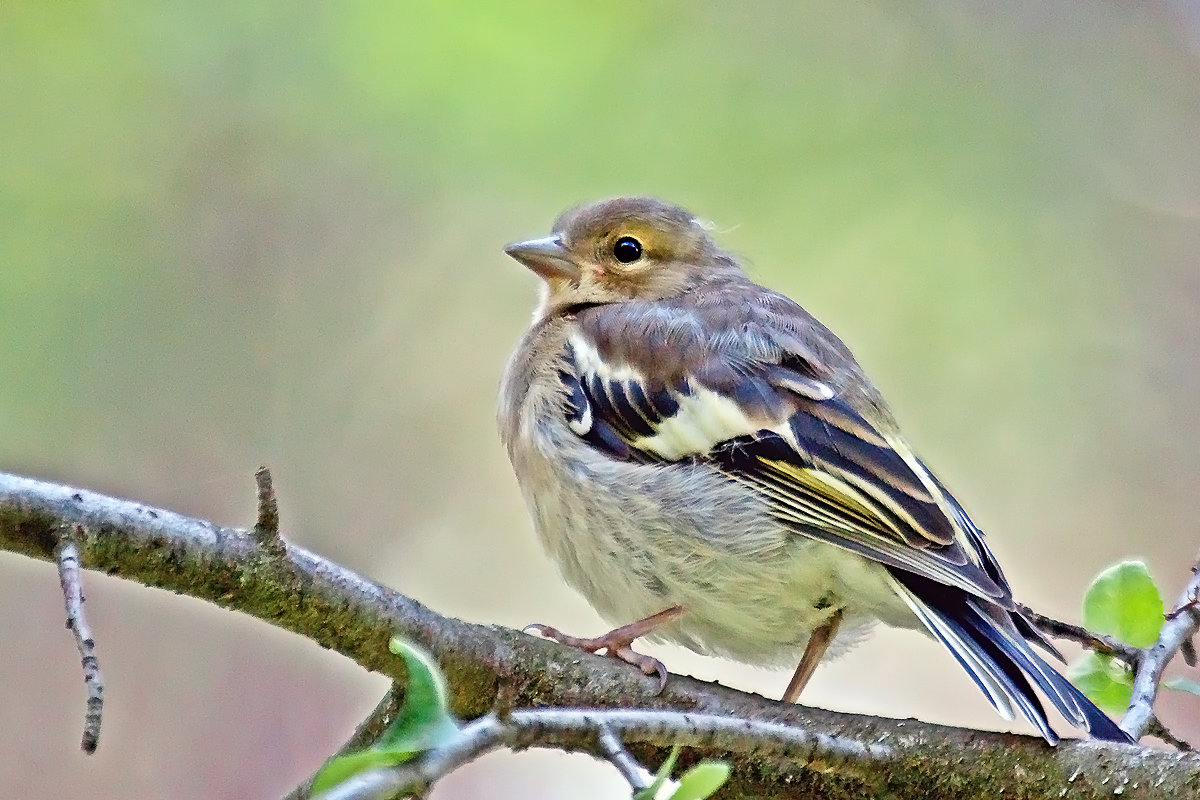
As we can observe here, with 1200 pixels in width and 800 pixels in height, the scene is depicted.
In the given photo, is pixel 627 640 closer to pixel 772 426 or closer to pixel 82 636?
pixel 772 426

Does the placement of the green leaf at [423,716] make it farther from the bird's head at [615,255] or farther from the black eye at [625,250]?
the black eye at [625,250]

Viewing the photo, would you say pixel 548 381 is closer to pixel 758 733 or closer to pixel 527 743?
pixel 758 733

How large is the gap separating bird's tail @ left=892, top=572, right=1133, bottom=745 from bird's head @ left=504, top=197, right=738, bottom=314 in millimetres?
1786

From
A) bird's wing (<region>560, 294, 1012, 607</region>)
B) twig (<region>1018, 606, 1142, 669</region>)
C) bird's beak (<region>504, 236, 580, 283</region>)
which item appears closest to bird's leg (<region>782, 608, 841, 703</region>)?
bird's wing (<region>560, 294, 1012, 607</region>)

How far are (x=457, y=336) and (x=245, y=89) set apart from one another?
5.24 ft

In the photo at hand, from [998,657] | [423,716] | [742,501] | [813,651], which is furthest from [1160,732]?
[423,716]

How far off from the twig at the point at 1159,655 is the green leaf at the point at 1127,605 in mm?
40

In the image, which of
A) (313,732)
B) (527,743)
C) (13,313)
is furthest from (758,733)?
(13,313)

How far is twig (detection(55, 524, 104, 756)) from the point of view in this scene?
5.69 ft

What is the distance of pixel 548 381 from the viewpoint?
3885 millimetres

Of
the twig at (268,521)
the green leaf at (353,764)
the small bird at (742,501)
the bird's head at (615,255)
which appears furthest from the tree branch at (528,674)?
the bird's head at (615,255)

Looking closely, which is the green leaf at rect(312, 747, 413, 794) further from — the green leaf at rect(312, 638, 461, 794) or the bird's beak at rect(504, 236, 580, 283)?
the bird's beak at rect(504, 236, 580, 283)

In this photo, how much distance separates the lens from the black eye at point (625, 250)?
185 inches

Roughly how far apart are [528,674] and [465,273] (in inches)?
178
